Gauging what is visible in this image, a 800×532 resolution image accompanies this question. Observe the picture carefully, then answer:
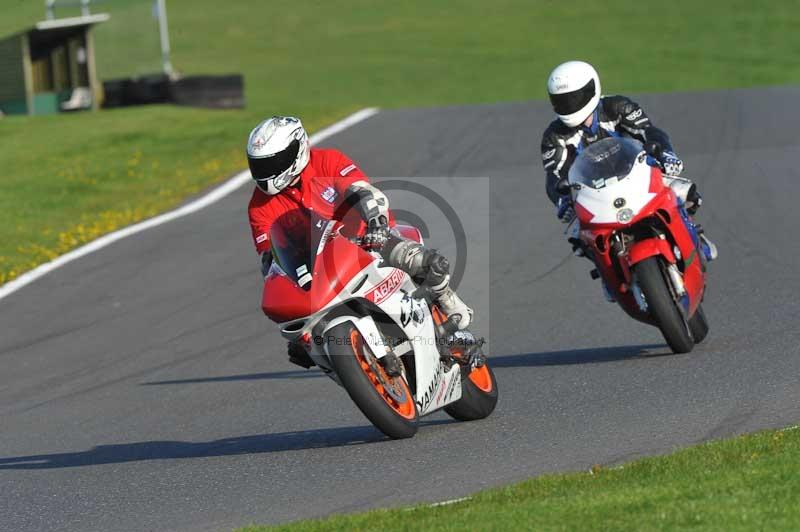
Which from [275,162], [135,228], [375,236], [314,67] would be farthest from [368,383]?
[314,67]

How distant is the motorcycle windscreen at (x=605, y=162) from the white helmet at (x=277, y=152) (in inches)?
93.5

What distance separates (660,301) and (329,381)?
240 cm

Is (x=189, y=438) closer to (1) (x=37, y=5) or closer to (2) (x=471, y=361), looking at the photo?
(2) (x=471, y=361)

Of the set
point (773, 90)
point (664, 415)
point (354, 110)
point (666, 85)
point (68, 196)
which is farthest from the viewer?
point (666, 85)

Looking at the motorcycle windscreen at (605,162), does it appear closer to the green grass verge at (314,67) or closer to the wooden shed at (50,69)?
the green grass verge at (314,67)

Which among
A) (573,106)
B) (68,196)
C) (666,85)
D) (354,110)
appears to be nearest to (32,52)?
(354,110)

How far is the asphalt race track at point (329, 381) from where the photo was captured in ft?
22.2

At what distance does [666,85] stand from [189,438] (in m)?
23.4

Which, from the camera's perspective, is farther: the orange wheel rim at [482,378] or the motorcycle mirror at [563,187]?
the motorcycle mirror at [563,187]

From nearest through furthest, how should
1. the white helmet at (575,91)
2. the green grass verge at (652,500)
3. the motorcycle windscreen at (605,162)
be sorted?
the green grass verge at (652,500) < the motorcycle windscreen at (605,162) < the white helmet at (575,91)

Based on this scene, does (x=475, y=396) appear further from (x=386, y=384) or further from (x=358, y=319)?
(x=358, y=319)

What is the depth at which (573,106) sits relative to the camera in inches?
373

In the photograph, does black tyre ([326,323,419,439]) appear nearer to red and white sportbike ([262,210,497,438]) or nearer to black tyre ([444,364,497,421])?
red and white sportbike ([262,210,497,438])

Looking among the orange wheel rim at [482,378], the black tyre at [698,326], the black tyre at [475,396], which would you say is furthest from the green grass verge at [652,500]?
the black tyre at [698,326]
